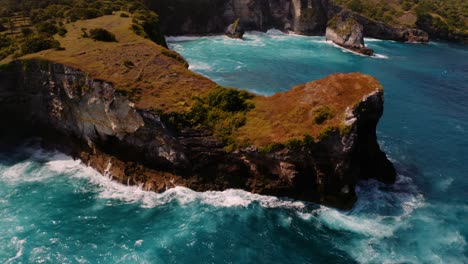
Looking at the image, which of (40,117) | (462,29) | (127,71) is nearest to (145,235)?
(127,71)

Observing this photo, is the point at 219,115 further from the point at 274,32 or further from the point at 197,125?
the point at 274,32

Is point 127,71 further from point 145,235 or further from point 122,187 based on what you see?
point 145,235

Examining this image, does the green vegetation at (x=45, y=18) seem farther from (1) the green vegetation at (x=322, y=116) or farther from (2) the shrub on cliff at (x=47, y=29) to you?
(1) the green vegetation at (x=322, y=116)

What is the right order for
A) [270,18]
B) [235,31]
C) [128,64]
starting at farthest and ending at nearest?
[270,18] → [235,31] → [128,64]

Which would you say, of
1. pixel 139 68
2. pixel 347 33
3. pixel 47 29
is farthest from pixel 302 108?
pixel 347 33

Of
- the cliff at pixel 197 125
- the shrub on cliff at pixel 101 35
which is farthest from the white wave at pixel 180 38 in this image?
the cliff at pixel 197 125

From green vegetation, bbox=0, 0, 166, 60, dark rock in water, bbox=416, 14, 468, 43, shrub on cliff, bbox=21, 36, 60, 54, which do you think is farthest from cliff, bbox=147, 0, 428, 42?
shrub on cliff, bbox=21, 36, 60, 54
